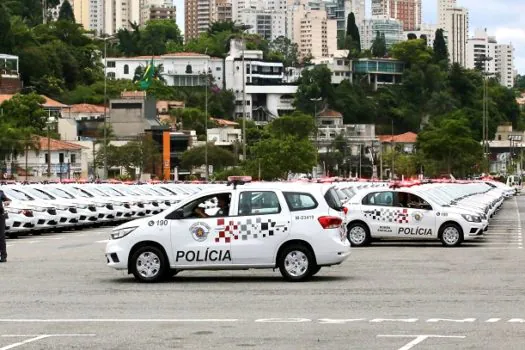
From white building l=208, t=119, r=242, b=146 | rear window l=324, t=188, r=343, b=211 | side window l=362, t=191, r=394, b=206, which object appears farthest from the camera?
white building l=208, t=119, r=242, b=146

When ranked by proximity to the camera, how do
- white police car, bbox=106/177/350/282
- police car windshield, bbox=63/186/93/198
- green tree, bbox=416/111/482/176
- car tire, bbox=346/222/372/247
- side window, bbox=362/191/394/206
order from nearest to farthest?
white police car, bbox=106/177/350/282
car tire, bbox=346/222/372/247
side window, bbox=362/191/394/206
police car windshield, bbox=63/186/93/198
green tree, bbox=416/111/482/176

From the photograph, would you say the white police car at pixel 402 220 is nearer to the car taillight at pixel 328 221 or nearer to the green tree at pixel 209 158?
the car taillight at pixel 328 221

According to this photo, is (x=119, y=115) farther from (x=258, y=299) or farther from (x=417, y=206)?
(x=258, y=299)

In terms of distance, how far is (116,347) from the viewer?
16312 mm

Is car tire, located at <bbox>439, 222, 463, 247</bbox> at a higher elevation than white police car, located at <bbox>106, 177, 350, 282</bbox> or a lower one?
lower

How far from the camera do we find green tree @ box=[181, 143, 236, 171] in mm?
140500

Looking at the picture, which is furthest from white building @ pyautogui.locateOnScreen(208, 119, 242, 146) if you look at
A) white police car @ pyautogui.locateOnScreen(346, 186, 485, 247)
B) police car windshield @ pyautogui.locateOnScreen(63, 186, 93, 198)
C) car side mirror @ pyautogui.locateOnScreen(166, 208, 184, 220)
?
car side mirror @ pyautogui.locateOnScreen(166, 208, 184, 220)

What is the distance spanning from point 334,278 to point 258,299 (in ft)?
12.5

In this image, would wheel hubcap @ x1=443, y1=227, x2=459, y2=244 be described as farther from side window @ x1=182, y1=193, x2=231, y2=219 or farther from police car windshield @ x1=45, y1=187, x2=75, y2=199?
police car windshield @ x1=45, y1=187, x2=75, y2=199

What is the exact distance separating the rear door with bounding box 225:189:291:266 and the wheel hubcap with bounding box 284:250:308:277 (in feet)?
0.87

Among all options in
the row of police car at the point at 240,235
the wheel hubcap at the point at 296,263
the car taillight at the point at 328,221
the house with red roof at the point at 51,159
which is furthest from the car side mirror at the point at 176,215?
the house with red roof at the point at 51,159

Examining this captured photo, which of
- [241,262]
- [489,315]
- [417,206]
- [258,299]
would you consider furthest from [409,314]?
[417,206]

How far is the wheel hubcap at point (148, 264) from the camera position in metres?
24.6

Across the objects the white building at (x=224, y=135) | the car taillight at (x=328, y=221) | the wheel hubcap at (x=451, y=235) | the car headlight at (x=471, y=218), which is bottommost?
the wheel hubcap at (x=451, y=235)
